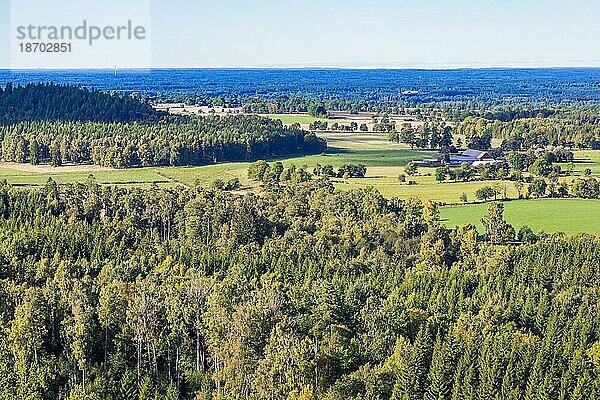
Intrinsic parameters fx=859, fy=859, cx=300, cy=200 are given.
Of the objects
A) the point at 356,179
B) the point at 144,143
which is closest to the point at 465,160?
the point at 356,179

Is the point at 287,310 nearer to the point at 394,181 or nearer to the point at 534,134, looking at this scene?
the point at 394,181

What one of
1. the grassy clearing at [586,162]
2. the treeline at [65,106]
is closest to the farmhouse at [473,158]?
the grassy clearing at [586,162]

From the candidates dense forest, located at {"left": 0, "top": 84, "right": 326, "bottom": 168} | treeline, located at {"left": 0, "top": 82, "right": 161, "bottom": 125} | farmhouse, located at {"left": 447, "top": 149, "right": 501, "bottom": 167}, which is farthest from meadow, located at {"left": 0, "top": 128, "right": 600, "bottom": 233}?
treeline, located at {"left": 0, "top": 82, "right": 161, "bottom": 125}

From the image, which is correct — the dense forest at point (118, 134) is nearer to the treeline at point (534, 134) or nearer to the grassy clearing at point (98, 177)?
the grassy clearing at point (98, 177)

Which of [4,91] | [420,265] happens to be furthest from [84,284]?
[4,91]

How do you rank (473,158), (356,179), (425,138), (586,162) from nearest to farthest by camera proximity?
(356,179)
(586,162)
(473,158)
(425,138)

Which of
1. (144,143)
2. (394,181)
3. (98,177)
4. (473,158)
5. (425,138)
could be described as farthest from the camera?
(425,138)
